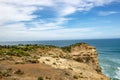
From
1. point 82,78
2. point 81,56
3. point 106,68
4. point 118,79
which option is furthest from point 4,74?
→ point 106,68

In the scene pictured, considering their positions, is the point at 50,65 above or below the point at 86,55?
below

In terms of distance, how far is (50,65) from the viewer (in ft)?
103

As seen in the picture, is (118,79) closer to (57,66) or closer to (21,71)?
(57,66)

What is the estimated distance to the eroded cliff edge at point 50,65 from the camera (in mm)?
24375

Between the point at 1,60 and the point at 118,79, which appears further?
the point at 118,79

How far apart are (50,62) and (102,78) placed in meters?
7.92

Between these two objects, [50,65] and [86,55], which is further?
[86,55]

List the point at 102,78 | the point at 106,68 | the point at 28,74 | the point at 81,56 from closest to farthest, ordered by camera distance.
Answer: the point at 28,74 < the point at 102,78 < the point at 81,56 < the point at 106,68

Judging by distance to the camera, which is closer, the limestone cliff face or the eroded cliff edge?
the eroded cliff edge

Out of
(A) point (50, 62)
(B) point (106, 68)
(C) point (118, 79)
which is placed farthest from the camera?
(B) point (106, 68)

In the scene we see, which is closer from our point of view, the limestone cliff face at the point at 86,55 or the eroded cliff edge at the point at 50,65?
the eroded cliff edge at the point at 50,65

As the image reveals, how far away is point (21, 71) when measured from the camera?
25.2m

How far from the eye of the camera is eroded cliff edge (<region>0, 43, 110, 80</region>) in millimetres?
24375

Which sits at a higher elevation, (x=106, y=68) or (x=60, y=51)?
(x=60, y=51)
